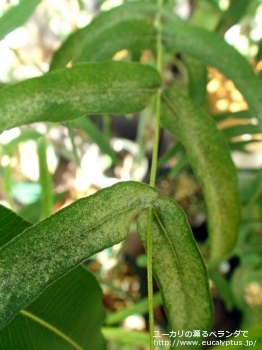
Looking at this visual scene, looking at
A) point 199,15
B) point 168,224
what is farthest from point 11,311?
point 199,15

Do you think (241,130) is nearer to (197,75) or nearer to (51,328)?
(197,75)

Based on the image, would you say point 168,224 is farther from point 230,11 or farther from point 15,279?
point 230,11

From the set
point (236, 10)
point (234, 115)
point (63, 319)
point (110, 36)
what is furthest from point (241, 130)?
point (63, 319)

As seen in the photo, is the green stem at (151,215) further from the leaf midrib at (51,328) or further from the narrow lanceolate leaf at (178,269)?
the leaf midrib at (51,328)

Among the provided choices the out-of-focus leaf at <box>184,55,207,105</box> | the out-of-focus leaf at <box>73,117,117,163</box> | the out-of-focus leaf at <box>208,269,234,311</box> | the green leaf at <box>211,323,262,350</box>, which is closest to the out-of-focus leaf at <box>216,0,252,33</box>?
the out-of-focus leaf at <box>184,55,207,105</box>

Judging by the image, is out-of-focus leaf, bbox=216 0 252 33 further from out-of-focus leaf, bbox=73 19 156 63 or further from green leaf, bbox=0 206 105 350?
green leaf, bbox=0 206 105 350

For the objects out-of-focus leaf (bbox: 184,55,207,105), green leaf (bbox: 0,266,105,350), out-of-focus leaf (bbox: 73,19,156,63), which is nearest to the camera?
green leaf (bbox: 0,266,105,350)
